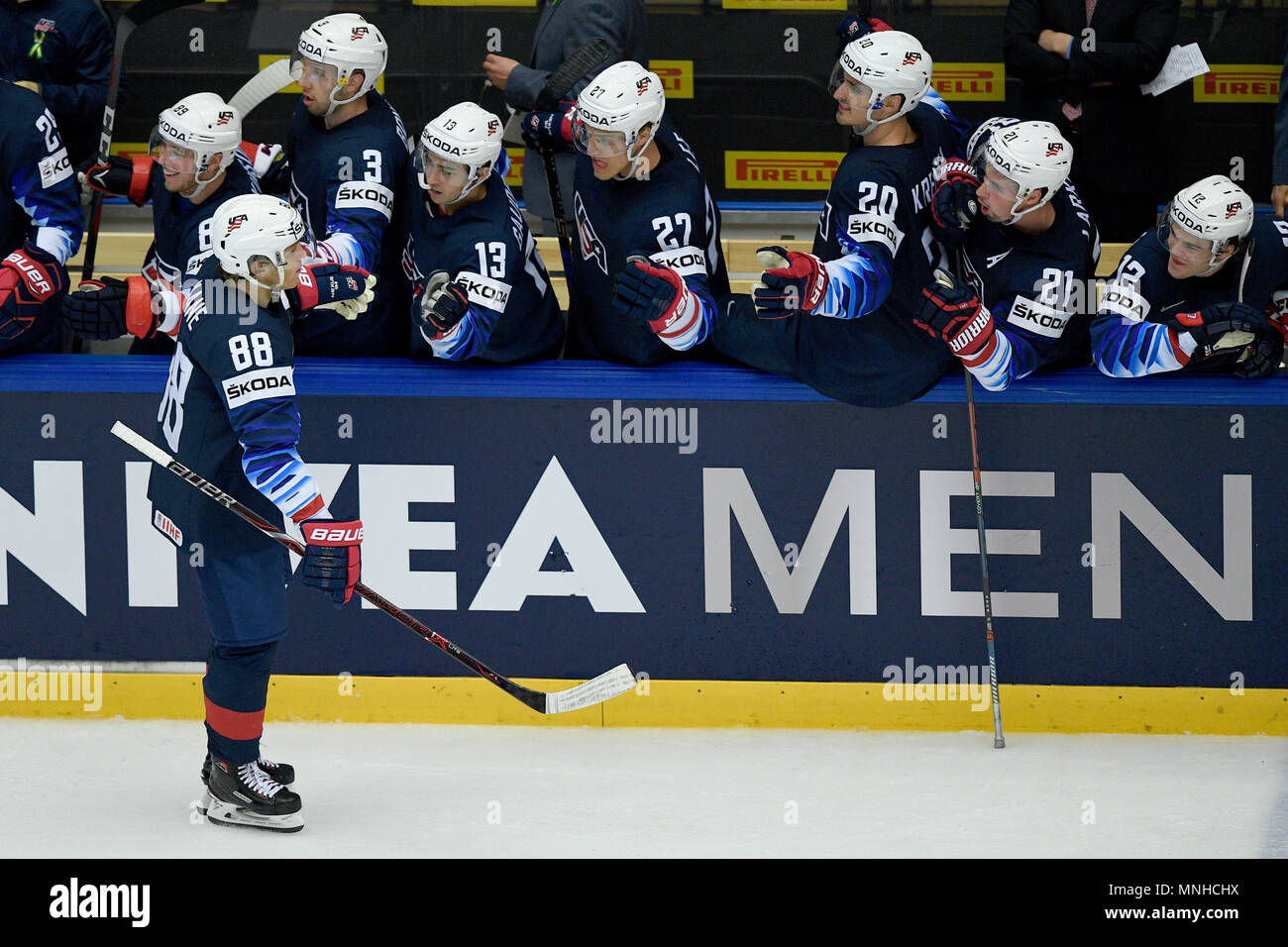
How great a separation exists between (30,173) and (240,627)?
197 centimetres

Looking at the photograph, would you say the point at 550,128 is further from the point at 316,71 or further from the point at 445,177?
the point at 316,71

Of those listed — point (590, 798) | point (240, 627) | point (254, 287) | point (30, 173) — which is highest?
point (30, 173)

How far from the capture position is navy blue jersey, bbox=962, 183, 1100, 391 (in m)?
5.46

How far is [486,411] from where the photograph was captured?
5.79 meters

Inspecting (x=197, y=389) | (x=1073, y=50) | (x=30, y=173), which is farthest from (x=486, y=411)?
(x=1073, y=50)

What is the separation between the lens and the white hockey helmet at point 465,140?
5617 millimetres

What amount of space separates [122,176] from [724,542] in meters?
2.29

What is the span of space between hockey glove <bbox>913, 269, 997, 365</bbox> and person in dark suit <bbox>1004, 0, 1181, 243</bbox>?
1.72 meters

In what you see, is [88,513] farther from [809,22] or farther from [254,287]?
[809,22]

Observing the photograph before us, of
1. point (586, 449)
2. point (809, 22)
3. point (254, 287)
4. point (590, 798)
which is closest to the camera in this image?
point (254, 287)

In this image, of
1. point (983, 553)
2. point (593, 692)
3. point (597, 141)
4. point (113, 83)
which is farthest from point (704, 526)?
point (113, 83)

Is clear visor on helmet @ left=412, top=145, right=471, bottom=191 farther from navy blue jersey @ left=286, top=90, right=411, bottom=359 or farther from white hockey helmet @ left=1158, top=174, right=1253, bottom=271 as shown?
white hockey helmet @ left=1158, top=174, right=1253, bottom=271

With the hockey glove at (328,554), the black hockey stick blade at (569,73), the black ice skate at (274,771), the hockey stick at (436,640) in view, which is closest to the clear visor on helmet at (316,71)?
the black hockey stick blade at (569,73)

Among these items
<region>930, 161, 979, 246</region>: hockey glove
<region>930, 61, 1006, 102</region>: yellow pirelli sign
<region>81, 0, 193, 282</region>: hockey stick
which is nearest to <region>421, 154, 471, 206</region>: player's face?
<region>81, 0, 193, 282</region>: hockey stick
